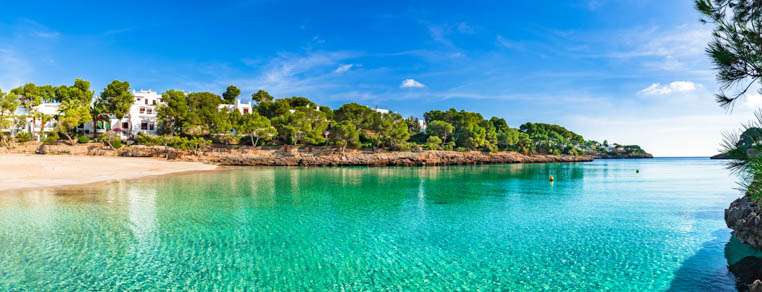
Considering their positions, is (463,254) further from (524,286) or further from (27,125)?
(27,125)

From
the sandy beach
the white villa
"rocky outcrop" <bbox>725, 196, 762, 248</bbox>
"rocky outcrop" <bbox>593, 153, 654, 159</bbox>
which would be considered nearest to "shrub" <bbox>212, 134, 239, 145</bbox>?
the white villa

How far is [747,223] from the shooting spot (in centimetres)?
1054

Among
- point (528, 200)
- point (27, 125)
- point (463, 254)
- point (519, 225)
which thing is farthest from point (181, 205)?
point (27, 125)

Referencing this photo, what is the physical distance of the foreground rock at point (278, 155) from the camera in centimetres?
5194

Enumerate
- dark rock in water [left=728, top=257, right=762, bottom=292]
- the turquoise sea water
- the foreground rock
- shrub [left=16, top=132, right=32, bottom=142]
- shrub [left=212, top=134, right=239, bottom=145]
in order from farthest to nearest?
1. shrub [left=212, top=134, right=239, bottom=145]
2. shrub [left=16, top=132, right=32, bottom=142]
3. the foreground rock
4. the turquoise sea water
5. dark rock in water [left=728, top=257, right=762, bottom=292]

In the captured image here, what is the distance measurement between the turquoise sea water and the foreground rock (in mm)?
40563

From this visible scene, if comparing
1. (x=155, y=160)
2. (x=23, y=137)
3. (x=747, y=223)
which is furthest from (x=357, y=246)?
(x=23, y=137)

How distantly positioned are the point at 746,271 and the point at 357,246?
968 cm

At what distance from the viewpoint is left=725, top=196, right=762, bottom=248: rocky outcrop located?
9922 millimetres

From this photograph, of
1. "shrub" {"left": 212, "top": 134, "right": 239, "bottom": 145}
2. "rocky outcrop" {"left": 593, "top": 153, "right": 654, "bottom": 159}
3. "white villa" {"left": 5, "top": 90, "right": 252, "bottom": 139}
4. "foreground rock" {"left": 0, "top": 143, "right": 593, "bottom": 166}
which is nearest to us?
"foreground rock" {"left": 0, "top": 143, "right": 593, "bottom": 166}

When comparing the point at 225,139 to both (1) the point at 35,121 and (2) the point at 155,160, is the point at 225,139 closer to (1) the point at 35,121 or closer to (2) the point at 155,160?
(2) the point at 155,160

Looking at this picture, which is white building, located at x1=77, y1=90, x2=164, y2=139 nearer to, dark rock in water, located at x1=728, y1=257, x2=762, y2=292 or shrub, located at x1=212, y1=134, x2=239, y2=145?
shrub, located at x1=212, y1=134, x2=239, y2=145

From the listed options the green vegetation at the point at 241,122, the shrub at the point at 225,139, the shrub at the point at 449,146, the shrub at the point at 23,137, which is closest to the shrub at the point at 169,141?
the green vegetation at the point at 241,122

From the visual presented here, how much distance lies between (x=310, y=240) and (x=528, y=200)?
1483 cm
